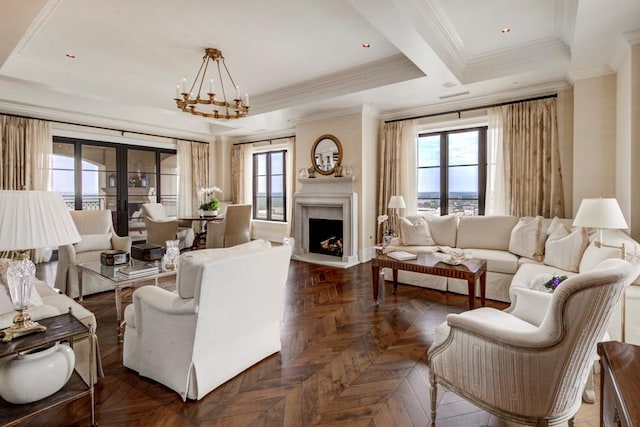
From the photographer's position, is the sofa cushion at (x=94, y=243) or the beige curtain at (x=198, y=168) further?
the beige curtain at (x=198, y=168)

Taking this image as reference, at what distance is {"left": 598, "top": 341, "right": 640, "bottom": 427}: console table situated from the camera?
77cm

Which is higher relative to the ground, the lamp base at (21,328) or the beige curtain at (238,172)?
the beige curtain at (238,172)

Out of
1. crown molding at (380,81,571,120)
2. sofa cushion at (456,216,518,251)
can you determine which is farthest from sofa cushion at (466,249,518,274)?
crown molding at (380,81,571,120)

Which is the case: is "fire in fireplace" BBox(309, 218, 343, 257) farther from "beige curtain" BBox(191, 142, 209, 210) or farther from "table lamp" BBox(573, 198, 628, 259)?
"table lamp" BBox(573, 198, 628, 259)

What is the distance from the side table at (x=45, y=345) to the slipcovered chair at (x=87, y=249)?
1768 mm

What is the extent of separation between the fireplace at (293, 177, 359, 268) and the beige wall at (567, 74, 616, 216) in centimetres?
311

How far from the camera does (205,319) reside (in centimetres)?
189

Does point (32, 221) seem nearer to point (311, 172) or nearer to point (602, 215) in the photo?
point (602, 215)

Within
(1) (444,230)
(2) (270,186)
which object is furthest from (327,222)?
(2) (270,186)

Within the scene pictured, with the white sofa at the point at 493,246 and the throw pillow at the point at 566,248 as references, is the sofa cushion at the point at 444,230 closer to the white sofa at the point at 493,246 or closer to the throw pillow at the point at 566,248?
the white sofa at the point at 493,246

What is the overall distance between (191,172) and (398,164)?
510 cm

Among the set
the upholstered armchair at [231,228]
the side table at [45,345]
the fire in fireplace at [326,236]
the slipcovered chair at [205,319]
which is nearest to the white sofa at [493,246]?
the fire in fireplace at [326,236]

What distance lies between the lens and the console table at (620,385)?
77cm

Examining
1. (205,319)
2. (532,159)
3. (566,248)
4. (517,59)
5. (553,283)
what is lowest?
(205,319)
